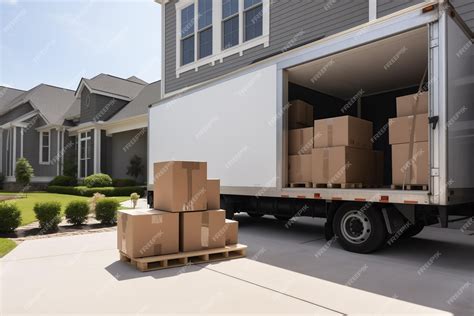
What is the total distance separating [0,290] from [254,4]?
11711 mm

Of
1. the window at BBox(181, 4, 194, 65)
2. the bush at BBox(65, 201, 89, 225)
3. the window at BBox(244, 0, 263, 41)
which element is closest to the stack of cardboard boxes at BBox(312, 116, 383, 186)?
the bush at BBox(65, 201, 89, 225)

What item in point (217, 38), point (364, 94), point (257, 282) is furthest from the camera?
point (217, 38)

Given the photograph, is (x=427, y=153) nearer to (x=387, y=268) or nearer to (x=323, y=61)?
(x=387, y=268)

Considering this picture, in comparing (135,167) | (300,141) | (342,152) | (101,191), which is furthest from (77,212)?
(135,167)

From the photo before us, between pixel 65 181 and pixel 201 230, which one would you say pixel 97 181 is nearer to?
pixel 65 181

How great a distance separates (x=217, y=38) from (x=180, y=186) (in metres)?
9.68

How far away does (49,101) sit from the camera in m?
28.1

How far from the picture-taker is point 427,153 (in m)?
5.20

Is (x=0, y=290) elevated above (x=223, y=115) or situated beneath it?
situated beneath

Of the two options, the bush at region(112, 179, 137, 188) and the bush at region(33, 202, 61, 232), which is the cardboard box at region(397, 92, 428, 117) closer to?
the bush at region(33, 202, 61, 232)

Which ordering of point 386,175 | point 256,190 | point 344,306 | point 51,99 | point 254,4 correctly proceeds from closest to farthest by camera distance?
point 344,306, point 256,190, point 386,175, point 254,4, point 51,99

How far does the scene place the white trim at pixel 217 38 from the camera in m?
12.4

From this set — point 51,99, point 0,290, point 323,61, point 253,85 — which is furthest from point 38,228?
point 51,99

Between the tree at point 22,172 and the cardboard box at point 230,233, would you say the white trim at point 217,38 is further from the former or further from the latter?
the tree at point 22,172
